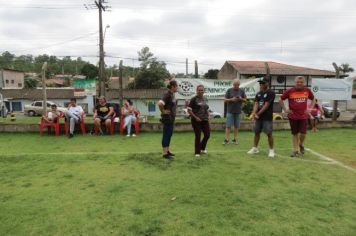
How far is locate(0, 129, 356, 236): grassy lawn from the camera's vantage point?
3232mm

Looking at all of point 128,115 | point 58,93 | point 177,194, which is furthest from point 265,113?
point 58,93

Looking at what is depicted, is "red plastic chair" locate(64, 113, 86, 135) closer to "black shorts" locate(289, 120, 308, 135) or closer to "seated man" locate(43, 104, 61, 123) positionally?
"seated man" locate(43, 104, 61, 123)

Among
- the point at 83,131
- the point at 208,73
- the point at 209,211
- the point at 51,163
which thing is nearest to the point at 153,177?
the point at 209,211

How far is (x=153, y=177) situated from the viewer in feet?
16.0

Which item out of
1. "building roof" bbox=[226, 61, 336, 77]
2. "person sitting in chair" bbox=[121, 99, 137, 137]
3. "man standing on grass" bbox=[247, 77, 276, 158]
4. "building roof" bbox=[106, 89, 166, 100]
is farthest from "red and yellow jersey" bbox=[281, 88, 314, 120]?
"building roof" bbox=[106, 89, 166, 100]

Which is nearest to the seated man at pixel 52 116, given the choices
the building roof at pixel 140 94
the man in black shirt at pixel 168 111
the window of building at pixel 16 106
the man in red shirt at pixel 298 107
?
the man in black shirt at pixel 168 111

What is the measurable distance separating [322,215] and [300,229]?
50 cm

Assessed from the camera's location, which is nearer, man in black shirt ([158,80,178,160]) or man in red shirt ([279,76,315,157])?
man in black shirt ([158,80,178,160])

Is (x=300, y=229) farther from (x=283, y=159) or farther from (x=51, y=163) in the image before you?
(x=51, y=163)

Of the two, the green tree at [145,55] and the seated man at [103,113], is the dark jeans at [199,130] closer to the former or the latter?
the seated man at [103,113]

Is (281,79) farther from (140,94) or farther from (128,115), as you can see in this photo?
(128,115)

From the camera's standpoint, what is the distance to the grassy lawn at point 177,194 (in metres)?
3.23

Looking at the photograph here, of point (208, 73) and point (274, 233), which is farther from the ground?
point (208, 73)

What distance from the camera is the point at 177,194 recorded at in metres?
4.12
